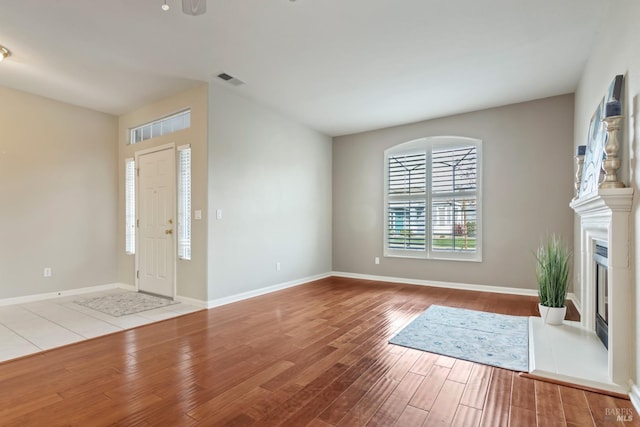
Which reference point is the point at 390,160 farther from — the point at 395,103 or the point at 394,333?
the point at 394,333

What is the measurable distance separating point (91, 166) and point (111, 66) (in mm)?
2202

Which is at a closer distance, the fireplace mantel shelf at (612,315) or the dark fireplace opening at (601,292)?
the fireplace mantel shelf at (612,315)

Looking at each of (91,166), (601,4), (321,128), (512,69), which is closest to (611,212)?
(601,4)

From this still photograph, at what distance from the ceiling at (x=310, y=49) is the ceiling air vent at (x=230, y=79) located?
0.28 ft

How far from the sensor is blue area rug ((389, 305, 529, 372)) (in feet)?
8.55

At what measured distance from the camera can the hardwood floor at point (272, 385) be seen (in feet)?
5.91

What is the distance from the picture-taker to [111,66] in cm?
362

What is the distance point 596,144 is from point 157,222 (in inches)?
204

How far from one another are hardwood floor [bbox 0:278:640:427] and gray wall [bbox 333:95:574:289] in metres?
2.47

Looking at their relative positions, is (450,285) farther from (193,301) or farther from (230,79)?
(230,79)

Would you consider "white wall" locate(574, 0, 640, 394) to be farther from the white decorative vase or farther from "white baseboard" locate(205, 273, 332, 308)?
"white baseboard" locate(205, 273, 332, 308)
